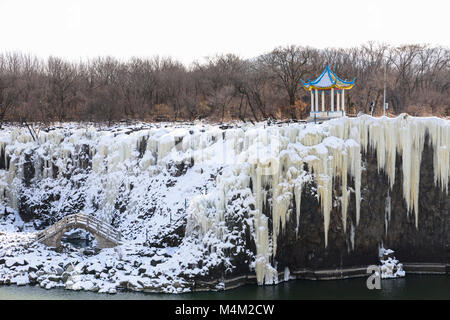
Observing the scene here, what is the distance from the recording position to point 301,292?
24875mm

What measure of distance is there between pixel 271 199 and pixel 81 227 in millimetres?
10389

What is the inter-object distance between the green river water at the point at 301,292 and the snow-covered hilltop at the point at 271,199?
708mm

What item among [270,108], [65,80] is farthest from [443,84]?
[65,80]

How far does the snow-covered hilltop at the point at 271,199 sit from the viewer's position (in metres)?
25.9

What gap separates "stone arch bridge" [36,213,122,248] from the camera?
28.0m

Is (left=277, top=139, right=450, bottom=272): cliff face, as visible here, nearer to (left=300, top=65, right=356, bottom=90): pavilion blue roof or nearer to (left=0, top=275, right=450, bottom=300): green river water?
(left=0, top=275, right=450, bottom=300): green river water

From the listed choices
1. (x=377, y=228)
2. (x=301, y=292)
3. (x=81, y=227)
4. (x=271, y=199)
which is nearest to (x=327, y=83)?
(x=377, y=228)

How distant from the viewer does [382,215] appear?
92.0ft

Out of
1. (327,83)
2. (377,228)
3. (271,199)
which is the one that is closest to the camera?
(271,199)

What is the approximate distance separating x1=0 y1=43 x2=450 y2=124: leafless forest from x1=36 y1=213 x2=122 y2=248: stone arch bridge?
1707cm

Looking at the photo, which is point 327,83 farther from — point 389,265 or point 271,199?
point 389,265

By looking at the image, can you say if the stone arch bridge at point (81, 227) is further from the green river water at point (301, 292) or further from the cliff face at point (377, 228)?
the cliff face at point (377, 228)

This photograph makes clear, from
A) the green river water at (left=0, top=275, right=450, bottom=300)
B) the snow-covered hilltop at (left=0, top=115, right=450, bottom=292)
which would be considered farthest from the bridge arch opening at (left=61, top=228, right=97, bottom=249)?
the green river water at (left=0, top=275, right=450, bottom=300)

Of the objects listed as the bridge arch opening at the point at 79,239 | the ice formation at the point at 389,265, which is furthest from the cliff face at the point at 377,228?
the bridge arch opening at the point at 79,239
